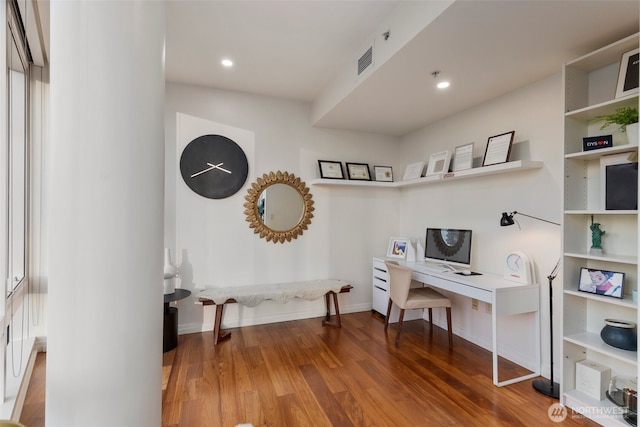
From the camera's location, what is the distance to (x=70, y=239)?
72cm

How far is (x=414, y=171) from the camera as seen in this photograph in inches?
147

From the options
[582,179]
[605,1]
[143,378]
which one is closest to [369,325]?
[582,179]

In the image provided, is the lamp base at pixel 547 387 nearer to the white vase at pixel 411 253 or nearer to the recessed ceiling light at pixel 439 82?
the white vase at pixel 411 253

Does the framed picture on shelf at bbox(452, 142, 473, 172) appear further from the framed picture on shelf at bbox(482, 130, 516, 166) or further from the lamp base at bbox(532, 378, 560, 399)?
the lamp base at bbox(532, 378, 560, 399)

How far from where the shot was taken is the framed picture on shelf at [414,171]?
3.64 meters

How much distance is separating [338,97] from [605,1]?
1.90 metres

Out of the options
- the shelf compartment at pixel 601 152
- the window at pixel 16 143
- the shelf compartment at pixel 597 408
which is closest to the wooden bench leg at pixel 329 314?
the shelf compartment at pixel 597 408

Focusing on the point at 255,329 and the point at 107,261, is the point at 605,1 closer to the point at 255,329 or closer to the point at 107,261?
the point at 107,261

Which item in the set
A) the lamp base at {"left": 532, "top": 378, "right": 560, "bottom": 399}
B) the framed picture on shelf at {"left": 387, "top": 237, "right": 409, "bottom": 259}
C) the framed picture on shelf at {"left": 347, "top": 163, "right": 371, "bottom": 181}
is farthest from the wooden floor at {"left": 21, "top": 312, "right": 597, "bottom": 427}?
the framed picture on shelf at {"left": 347, "top": 163, "right": 371, "bottom": 181}

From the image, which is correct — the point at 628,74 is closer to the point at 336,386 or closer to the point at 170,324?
the point at 336,386

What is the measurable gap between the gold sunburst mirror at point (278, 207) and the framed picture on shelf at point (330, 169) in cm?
30

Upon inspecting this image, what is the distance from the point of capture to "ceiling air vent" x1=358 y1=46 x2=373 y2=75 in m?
2.36

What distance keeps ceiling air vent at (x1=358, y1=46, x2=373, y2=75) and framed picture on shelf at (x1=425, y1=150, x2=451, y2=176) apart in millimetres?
1391

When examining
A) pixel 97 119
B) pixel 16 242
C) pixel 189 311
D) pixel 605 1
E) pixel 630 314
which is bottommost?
pixel 189 311
